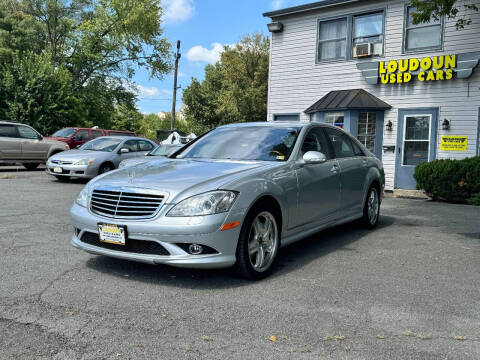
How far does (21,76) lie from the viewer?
24.7m

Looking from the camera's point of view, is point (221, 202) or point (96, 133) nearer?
point (221, 202)

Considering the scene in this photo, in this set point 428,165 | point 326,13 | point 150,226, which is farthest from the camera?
point 326,13

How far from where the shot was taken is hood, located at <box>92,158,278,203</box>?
424cm

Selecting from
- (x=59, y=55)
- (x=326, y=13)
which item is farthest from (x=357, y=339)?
(x=59, y=55)

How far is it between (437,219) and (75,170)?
9.27 m

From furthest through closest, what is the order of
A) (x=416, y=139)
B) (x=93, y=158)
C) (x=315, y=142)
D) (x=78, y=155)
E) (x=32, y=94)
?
1. (x=32, y=94)
2. (x=416, y=139)
3. (x=78, y=155)
4. (x=93, y=158)
5. (x=315, y=142)

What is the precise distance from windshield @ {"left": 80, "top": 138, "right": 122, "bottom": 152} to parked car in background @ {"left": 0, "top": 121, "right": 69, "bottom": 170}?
12.0ft

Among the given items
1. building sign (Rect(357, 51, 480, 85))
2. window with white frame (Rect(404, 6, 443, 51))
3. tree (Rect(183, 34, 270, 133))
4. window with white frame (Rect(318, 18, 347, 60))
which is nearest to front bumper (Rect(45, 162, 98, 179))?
window with white frame (Rect(318, 18, 347, 60))

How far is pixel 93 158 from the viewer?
13109 millimetres

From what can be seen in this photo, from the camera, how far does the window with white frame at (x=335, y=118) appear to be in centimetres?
1463

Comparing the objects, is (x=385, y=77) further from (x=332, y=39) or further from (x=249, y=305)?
(x=249, y=305)

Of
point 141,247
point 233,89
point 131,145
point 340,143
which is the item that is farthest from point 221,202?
point 233,89

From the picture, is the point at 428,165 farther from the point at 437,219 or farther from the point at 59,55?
the point at 59,55

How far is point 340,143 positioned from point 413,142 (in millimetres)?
8075
